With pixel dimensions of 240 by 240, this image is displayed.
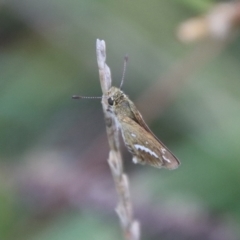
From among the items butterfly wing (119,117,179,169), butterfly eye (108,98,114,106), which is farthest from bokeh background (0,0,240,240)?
butterfly eye (108,98,114,106)

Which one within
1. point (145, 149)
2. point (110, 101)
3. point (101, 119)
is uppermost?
point (101, 119)

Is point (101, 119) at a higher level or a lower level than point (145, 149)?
higher

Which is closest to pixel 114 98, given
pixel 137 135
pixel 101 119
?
→ pixel 137 135

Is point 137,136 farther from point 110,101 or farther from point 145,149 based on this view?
point 110,101

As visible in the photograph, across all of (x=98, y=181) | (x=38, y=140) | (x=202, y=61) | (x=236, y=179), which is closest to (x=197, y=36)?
(x=202, y=61)

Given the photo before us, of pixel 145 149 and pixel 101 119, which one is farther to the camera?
pixel 101 119

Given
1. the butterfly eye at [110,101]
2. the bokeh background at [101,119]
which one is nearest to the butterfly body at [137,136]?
the butterfly eye at [110,101]

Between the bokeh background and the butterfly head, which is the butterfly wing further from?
the bokeh background
